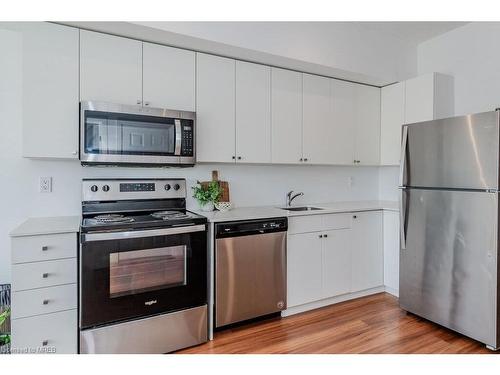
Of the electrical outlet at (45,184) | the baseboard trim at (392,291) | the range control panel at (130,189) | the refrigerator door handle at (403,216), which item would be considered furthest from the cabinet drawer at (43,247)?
the baseboard trim at (392,291)

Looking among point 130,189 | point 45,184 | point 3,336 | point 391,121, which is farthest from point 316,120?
point 3,336

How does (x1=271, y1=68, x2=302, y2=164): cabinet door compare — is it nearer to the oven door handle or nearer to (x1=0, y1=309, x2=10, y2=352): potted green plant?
the oven door handle

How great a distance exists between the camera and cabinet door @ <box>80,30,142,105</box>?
2.19m

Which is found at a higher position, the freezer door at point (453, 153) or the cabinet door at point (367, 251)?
the freezer door at point (453, 153)

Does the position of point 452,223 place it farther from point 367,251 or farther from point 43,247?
point 43,247

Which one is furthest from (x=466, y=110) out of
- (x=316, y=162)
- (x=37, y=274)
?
(x=37, y=274)

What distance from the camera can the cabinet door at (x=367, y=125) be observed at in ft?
11.3

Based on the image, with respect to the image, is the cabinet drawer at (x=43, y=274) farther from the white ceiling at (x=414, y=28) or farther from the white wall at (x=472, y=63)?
the white wall at (x=472, y=63)

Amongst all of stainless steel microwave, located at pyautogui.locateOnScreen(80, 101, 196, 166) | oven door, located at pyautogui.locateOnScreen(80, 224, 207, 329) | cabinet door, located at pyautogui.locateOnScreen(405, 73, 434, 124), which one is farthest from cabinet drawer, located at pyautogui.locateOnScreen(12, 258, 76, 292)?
cabinet door, located at pyautogui.locateOnScreen(405, 73, 434, 124)

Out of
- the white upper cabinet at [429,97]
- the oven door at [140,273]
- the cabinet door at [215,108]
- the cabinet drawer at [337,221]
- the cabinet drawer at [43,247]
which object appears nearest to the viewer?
the cabinet drawer at [43,247]

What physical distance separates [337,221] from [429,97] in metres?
1.56

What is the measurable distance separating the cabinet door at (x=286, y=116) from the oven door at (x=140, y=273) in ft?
3.77

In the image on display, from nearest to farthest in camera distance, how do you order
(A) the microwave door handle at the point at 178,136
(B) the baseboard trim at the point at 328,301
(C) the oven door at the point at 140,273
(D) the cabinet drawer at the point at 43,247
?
(D) the cabinet drawer at the point at 43,247
(C) the oven door at the point at 140,273
(A) the microwave door handle at the point at 178,136
(B) the baseboard trim at the point at 328,301

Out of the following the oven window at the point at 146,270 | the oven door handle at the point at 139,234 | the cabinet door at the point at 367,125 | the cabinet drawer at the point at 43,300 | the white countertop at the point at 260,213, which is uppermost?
the cabinet door at the point at 367,125
